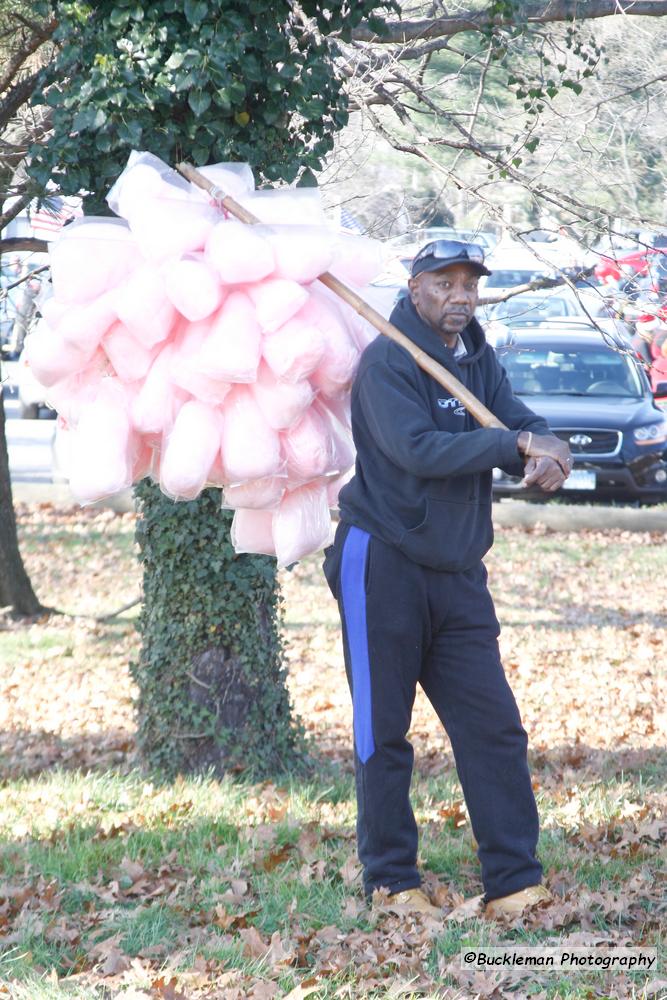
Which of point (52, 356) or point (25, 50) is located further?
point (25, 50)

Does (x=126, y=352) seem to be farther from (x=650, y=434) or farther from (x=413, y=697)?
(x=650, y=434)

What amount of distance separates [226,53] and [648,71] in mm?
6753

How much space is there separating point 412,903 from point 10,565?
6471mm

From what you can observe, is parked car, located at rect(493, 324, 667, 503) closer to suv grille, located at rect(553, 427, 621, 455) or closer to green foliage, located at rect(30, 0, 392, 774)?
suv grille, located at rect(553, 427, 621, 455)

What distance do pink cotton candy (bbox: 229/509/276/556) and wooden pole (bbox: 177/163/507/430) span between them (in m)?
0.77

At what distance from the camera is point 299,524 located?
4090 mm

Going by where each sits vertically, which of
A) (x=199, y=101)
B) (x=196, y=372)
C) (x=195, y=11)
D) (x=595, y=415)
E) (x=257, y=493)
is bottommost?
(x=257, y=493)

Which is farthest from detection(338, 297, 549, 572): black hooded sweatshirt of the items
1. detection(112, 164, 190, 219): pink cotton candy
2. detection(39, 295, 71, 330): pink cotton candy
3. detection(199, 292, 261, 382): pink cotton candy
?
detection(39, 295, 71, 330): pink cotton candy

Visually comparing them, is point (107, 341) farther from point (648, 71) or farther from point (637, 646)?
point (648, 71)

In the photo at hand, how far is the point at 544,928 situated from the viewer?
3.80 metres

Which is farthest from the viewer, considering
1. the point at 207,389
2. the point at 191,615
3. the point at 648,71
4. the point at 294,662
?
the point at 648,71

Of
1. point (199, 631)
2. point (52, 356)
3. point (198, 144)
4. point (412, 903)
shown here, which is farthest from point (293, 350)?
point (199, 631)

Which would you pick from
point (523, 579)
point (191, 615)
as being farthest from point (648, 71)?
point (191, 615)

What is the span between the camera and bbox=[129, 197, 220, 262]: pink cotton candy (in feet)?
12.3
